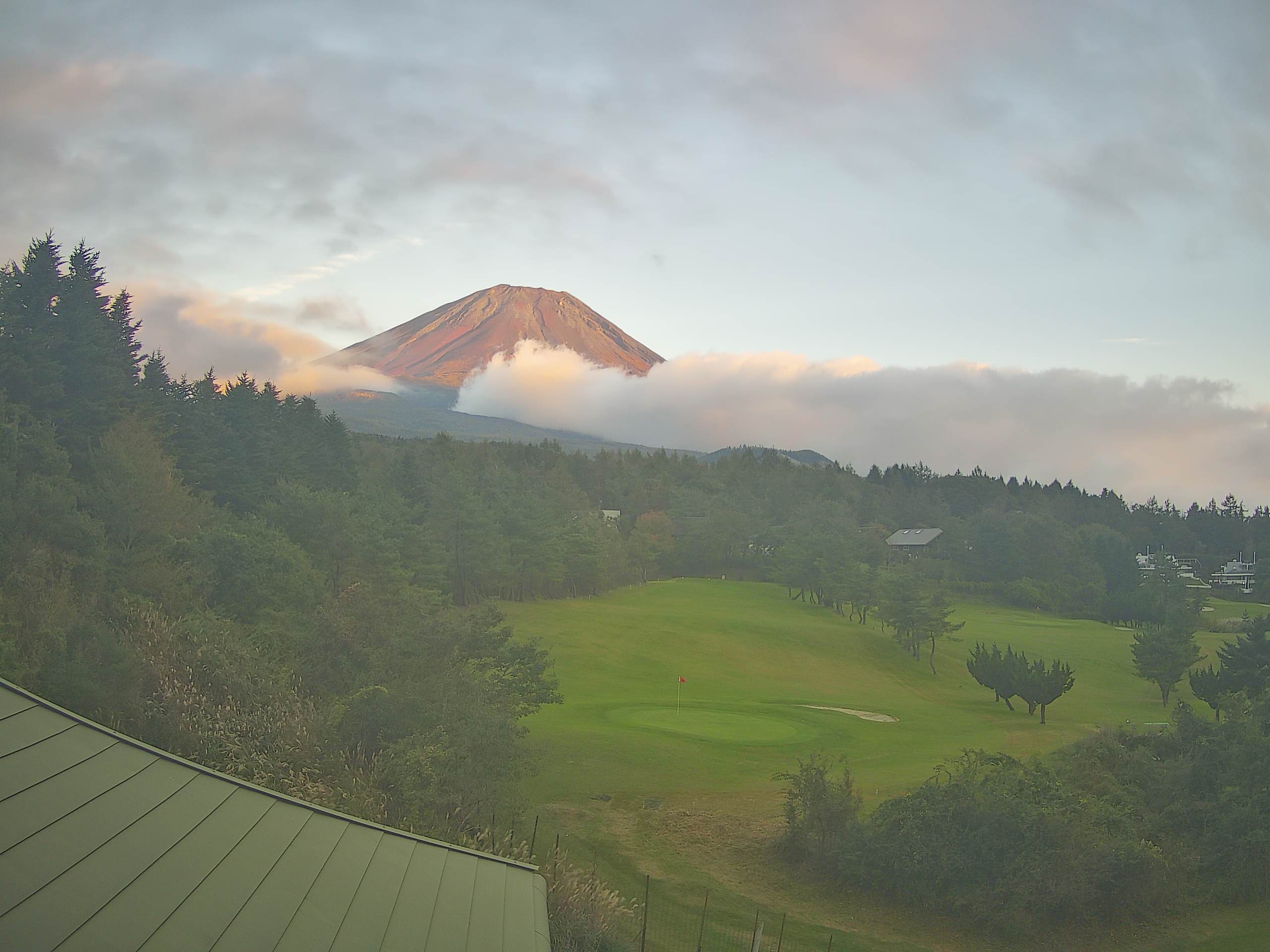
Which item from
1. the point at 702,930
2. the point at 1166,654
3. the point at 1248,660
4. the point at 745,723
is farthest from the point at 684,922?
the point at 1166,654

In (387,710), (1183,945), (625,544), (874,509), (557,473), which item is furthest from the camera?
(874,509)

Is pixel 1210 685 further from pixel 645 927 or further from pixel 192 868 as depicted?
pixel 192 868

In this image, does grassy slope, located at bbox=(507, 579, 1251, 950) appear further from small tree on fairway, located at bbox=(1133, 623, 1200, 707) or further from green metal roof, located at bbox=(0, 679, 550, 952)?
green metal roof, located at bbox=(0, 679, 550, 952)

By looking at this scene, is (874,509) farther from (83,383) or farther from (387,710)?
(387,710)

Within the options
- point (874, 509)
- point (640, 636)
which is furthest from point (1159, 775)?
point (874, 509)

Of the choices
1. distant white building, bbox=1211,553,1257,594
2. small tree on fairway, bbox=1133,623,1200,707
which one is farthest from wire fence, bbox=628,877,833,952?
distant white building, bbox=1211,553,1257,594

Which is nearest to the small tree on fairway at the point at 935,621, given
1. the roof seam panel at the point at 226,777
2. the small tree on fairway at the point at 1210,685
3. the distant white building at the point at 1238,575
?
the small tree on fairway at the point at 1210,685
